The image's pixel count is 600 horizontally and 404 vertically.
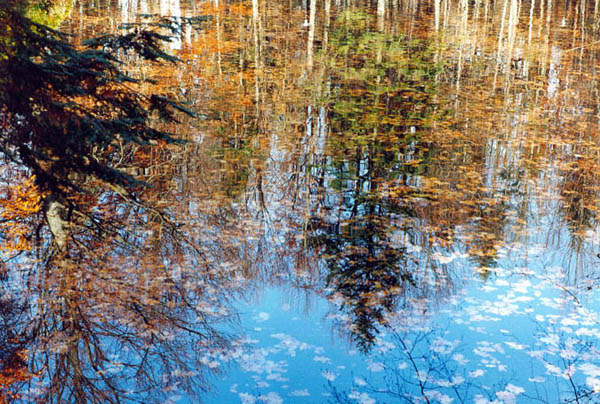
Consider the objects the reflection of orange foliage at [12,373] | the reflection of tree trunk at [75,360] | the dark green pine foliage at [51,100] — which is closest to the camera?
the reflection of orange foliage at [12,373]

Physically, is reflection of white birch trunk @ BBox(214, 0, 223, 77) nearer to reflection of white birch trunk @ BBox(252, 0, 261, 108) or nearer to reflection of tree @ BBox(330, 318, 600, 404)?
reflection of white birch trunk @ BBox(252, 0, 261, 108)

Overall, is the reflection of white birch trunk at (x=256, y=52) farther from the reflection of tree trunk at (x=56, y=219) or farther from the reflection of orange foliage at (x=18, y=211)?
the reflection of tree trunk at (x=56, y=219)

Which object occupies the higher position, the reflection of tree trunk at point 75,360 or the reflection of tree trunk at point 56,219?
the reflection of tree trunk at point 56,219

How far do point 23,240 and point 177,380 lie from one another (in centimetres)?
511

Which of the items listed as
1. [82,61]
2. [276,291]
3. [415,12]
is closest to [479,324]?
[276,291]

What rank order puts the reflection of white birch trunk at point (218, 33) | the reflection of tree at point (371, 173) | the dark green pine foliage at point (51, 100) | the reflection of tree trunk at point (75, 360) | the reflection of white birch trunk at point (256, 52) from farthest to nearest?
the reflection of white birch trunk at point (218, 33) < the reflection of white birch trunk at point (256, 52) < the reflection of tree at point (371, 173) < the dark green pine foliage at point (51, 100) < the reflection of tree trunk at point (75, 360)

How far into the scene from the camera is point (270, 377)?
8.05 m

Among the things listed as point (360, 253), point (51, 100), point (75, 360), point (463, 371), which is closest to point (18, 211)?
point (51, 100)

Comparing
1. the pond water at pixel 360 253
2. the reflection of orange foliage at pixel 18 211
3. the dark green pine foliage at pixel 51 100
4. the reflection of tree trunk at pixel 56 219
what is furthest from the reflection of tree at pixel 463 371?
the reflection of orange foliage at pixel 18 211

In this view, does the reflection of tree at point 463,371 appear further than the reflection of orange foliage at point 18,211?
No

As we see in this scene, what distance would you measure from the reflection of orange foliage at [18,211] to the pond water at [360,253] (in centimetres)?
159

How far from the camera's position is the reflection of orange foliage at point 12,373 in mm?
7512

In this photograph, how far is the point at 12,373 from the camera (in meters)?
7.88

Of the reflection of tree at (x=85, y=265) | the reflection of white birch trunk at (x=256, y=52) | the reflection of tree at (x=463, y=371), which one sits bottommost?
the reflection of tree at (x=463, y=371)
